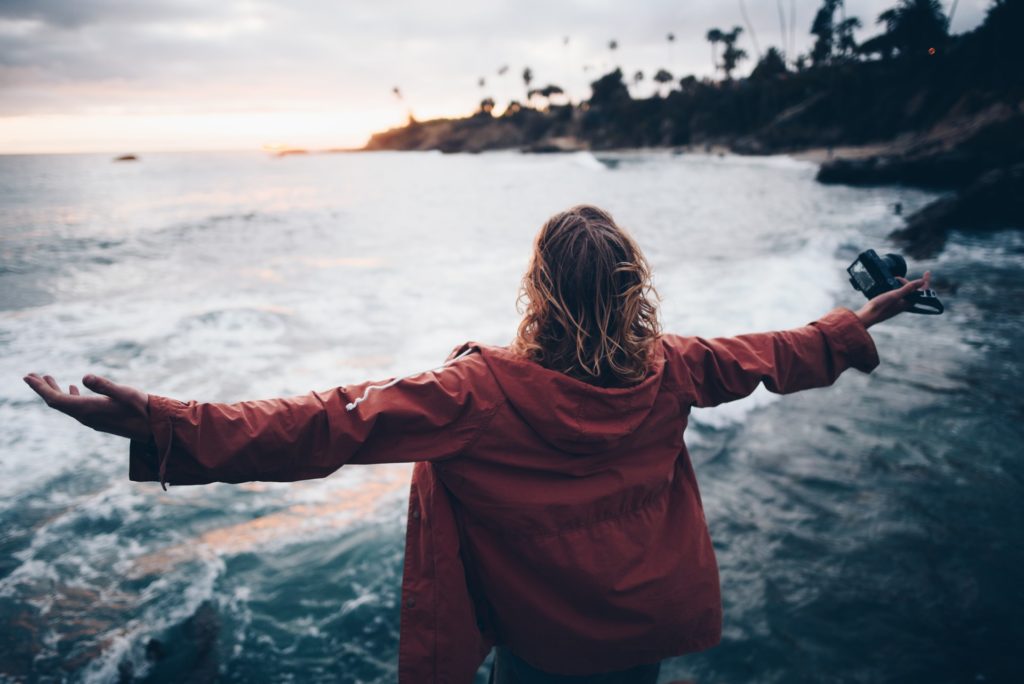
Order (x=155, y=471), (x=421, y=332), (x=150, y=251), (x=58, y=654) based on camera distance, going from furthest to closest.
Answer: (x=150, y=251), (x=421, y=332), (x=58, y=654), (x=155, y=471)

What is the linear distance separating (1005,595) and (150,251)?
64.0 feet

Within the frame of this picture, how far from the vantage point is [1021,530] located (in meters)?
3.86

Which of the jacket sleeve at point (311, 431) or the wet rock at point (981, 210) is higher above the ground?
the wet rock at point (981, 210)

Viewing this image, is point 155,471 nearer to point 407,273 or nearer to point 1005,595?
point 1005,595

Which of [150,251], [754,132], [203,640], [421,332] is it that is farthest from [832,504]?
[754,132]

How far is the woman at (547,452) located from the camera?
1336 millimetres

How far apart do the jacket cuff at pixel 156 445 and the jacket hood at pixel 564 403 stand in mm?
775

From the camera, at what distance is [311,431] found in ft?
4.42

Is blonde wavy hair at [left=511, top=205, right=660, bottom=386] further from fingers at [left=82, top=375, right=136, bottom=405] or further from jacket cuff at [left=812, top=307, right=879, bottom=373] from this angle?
fingers at [left=82, top=375, right=136, bottom=405]

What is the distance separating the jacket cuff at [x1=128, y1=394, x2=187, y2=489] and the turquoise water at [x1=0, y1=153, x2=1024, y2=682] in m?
2.65

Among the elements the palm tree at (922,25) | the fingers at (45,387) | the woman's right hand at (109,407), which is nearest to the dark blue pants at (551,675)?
the woman's right hand at (109,407)

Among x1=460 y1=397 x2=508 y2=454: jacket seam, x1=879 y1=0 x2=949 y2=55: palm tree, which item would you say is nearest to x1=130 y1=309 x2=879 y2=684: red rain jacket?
x1=460 y1=397 x2=508 y2=454: jacket seam

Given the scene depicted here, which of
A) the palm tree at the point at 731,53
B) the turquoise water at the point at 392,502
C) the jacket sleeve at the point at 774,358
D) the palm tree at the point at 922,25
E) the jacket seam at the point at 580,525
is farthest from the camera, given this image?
the palm tree at the point at 731,53

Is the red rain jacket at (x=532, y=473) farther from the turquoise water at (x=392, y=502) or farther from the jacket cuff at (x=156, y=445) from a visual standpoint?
the turquoise water at (x=392, y=502)
